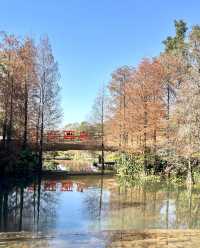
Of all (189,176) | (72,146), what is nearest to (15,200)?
(189,176)

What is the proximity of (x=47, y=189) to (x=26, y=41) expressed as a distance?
14.3 m

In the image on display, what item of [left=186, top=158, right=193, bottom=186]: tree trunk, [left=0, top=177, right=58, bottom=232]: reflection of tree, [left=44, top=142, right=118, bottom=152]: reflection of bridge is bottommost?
[left=0, top=177, right=58, bottom=232]: reflection of tree

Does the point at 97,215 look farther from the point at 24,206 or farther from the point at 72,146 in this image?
the point at 72,146

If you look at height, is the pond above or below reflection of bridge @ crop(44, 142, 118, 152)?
below

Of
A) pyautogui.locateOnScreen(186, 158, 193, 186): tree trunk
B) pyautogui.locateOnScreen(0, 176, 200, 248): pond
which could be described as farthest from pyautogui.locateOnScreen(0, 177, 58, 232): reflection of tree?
pyautogui.locateOnScreen(186, 158, 193, 186): tree trunk

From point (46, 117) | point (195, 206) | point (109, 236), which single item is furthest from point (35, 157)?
point (109, 236)

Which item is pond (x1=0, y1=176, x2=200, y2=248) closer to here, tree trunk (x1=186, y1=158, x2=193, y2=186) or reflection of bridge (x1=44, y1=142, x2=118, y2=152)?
tree trunk (x1=186, y1=158, x2=193, y2=186)

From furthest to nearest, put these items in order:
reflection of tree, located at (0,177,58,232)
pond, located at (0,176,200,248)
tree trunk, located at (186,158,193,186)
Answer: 1. tree trunk, located at (186,158,193,186)
2. reflection of tree, located at (0,177,58,232)
3. pond, located at (0,176,200,248)

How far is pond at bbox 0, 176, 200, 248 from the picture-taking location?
9.96m

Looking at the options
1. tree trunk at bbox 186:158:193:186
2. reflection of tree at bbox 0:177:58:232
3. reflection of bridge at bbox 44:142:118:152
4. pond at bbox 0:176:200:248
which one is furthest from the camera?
reflection of bridge at bbox 44:142:118:152

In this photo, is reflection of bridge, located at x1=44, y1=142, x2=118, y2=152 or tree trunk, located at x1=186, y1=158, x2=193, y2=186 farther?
reflection of bridge, located at x1=44, y1=142, x2=118, y2=152

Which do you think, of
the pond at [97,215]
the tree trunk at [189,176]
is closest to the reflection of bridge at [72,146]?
the pond at [97,215]

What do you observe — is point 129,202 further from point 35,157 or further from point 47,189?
point 35,157

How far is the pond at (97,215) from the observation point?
9.96 meters
